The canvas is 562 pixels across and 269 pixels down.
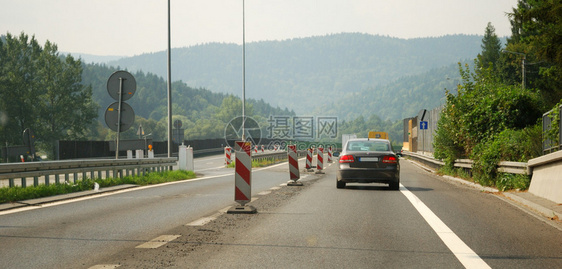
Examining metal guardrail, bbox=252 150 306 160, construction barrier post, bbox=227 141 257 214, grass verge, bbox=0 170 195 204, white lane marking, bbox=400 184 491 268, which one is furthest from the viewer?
metal guardrail, bbox=252 150 306 160

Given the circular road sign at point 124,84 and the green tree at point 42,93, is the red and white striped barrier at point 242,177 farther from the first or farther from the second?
the green tree at point 42,93

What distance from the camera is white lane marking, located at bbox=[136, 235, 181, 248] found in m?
7.07

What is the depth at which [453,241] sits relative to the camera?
7.57 metres

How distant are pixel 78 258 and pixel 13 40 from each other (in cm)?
8708

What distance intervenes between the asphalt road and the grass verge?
1110 mm

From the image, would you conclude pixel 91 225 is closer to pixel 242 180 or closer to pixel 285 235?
pixel 242 180

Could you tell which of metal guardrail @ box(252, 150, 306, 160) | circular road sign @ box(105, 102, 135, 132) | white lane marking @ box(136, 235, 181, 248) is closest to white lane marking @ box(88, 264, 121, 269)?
white lane marking @ box(136, 235, 181, 248)

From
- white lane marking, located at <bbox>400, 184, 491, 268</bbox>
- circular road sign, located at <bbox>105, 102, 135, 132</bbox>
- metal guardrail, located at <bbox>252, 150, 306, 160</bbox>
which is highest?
circular road sign, located at <bbox>105, 102, 135, 132</bbox>

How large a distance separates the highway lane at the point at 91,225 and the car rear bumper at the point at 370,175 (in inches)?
131

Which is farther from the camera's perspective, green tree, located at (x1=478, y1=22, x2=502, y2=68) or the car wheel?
green tree, located at (x1=478, y1=22, x2=502, y2=68)

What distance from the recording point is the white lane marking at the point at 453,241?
244 inches

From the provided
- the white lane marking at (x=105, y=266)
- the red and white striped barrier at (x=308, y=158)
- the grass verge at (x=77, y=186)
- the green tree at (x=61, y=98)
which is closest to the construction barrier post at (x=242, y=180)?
the white lane marking at (x=105, y=266)

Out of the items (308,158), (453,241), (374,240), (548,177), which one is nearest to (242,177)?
(374,240)

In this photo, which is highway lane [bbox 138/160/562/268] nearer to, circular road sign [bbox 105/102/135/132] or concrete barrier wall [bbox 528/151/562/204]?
concrete barrier wall [bbox 528/151/562/204]
